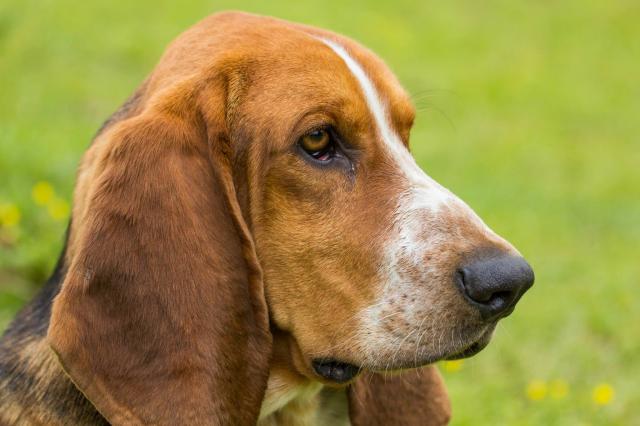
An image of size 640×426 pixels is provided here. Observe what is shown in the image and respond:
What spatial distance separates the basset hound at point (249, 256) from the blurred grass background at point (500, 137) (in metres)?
1.35

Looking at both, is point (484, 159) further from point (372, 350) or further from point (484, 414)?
point (372, 350)

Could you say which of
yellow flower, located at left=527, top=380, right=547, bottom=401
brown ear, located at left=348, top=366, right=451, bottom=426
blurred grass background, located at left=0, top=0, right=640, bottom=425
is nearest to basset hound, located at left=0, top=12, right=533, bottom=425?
brown ear, located at left=348, top=366, right=451, bottom=426

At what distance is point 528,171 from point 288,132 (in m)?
11.4

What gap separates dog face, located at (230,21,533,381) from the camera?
4273 mm

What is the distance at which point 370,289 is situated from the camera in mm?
4352

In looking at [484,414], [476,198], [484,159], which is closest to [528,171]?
[484,159]

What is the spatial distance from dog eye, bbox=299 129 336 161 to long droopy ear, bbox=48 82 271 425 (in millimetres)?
383

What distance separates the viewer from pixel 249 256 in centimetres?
429

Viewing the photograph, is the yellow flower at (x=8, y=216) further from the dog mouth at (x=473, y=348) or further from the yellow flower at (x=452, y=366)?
the dog mouth at (x=473, y=348)

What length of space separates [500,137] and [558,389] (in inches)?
387

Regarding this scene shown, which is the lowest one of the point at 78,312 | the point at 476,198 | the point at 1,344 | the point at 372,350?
the point at 476,198

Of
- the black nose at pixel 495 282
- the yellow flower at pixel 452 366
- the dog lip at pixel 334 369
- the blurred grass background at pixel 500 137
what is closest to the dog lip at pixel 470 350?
the black nose at pixel 495 282

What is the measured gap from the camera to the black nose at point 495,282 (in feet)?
13.3

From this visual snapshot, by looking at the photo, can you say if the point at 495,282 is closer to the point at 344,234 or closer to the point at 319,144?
the point at 344,234
